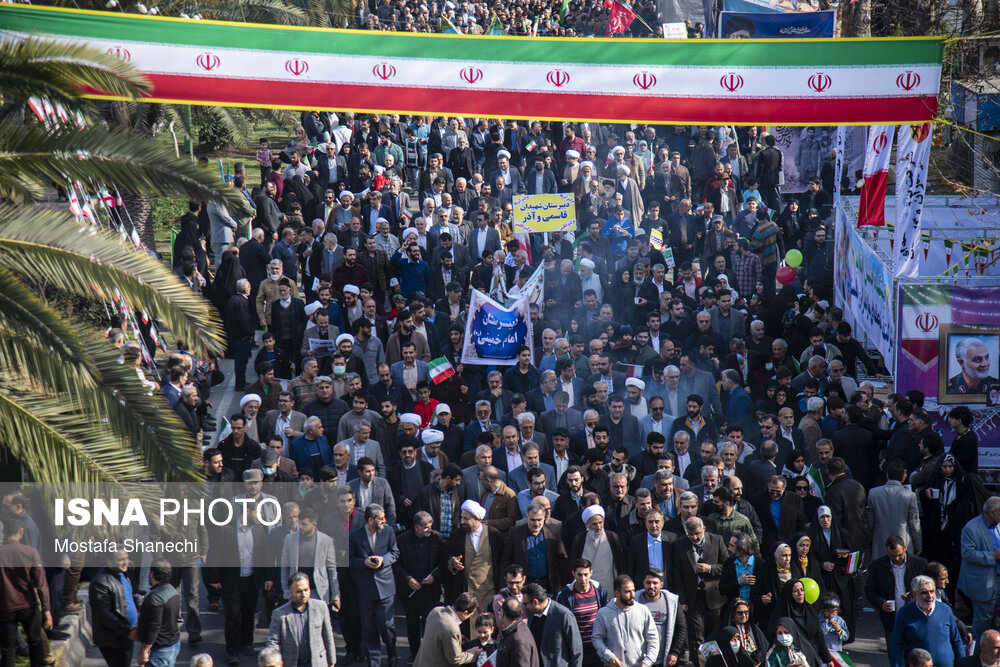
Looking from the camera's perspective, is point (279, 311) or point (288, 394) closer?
point (288, 394)

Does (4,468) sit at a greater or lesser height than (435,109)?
lesser

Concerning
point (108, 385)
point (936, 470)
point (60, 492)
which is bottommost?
point (936, 470)

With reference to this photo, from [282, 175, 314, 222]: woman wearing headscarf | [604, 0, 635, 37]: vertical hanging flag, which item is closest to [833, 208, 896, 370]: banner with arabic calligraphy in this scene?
[282, 175, 314, 222]: woman wearing headscarf

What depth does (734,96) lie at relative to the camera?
13.8m

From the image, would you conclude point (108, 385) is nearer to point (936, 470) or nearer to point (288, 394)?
point (288, 394)

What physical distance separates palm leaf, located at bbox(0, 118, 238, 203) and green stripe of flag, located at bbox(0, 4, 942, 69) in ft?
17.4

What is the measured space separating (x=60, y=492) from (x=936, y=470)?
7635 millimetres

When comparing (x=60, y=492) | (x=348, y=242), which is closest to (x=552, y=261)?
(x=348, y=242)

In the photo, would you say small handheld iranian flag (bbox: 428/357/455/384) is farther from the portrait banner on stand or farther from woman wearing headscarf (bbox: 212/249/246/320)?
woman wearing headscarf (bbox: 212/249/246/320)

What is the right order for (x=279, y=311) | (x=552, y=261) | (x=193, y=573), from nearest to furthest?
(x=193, y=573) → (x=279, y=311) → (x=552, y=261)

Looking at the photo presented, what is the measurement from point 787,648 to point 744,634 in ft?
1.09

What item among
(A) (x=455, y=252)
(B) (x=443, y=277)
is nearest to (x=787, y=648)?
(B) (x=443, y=277)

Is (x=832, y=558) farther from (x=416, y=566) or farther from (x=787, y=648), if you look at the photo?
(x=416, y=566)

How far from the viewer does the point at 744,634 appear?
31.0ft
